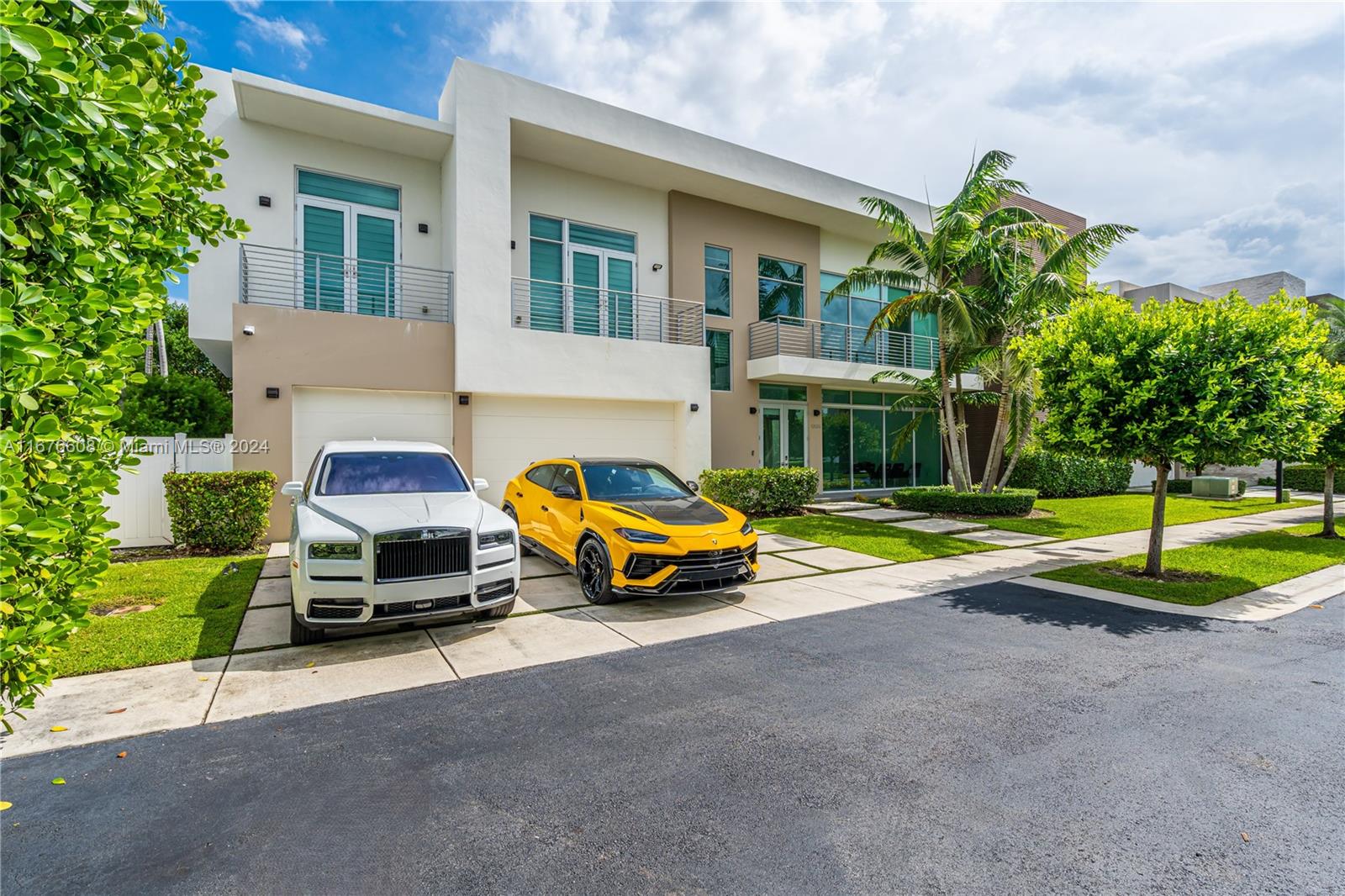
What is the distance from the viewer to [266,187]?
37.4ft

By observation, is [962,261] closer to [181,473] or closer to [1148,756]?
[1148,756]

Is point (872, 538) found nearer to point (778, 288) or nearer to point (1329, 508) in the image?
point (778, 288)

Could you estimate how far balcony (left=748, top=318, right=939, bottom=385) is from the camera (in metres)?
16.0

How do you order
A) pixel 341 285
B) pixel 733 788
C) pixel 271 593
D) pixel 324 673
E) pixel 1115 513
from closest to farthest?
pixel 733 788
pixel 324 673
pixel 271 593
pixel 341 285
pixel 1115 513

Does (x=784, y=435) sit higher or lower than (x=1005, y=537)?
higher

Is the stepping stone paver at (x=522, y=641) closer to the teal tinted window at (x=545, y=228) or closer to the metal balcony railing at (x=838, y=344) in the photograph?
the teal tinted window at (x=545, y=228)

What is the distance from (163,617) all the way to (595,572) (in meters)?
4.32

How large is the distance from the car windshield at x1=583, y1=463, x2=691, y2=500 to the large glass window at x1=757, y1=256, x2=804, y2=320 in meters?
9.45

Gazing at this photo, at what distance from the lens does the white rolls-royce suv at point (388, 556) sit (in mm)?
5191

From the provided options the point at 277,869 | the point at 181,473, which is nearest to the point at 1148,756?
the point at 277,869

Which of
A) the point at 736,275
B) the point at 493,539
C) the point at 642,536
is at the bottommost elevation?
the point at 642,536

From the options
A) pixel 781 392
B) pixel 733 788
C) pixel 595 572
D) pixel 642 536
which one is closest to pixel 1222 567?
pixel 642 536

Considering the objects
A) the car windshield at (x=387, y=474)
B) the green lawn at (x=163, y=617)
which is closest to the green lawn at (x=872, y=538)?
the car windshield at (x=387, y=474)

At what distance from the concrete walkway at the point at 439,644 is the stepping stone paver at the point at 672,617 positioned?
2 centimetres
